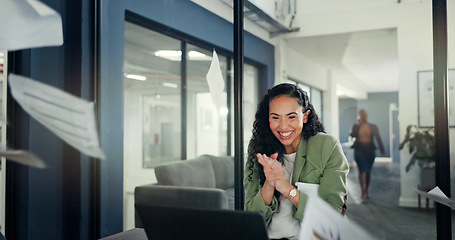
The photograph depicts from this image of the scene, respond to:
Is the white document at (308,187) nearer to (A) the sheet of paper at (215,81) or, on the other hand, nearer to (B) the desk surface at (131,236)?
(B) the desk surface at (131,236)

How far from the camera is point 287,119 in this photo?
1401 millimetres

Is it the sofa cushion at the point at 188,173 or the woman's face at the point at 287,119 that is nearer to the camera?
the woman's face at the point at 287,119

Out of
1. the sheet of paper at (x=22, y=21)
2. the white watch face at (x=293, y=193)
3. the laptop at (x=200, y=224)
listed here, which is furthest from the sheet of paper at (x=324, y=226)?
the sheet of paper at (x=22, y=21)

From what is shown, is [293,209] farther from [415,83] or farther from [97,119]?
[415,83]

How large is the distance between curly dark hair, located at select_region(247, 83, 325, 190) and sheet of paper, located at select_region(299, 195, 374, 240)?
70cm

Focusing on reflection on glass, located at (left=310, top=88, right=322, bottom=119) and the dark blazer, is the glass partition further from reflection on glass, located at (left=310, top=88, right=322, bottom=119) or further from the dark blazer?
the dark blazer

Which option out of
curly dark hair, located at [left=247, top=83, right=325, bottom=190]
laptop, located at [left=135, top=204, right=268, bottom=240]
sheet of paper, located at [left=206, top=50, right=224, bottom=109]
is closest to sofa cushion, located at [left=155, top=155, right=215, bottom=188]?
sheet of paper, located at [left=206, top=50, right=224, bottom=109]

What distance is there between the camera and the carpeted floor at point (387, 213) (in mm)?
2572

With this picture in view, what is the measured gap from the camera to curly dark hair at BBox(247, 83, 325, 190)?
4.64 feet

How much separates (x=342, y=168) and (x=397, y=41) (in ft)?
6.12

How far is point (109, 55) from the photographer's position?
2748 mm

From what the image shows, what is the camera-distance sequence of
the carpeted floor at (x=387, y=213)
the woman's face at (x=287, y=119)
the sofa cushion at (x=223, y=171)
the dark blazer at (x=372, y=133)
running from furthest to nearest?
1. the sofa cushion at (x=223, y=171)
2. the dark blazer at (x=372, y=133)
3. the carpeted floor at (x=387, y=213)
4. the woman's face at (x=287, y=119)

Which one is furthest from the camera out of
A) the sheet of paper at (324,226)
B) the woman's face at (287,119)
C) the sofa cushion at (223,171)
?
the sofa cushion at (223,171)

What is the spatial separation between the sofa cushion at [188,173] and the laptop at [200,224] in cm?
222
